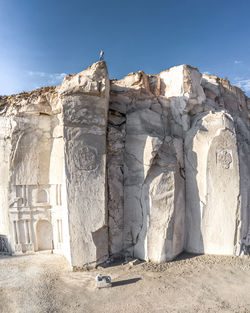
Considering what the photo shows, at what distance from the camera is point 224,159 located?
247 inches

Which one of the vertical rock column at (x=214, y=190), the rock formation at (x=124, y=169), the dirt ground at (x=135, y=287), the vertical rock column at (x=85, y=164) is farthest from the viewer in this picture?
the vertical rock column at (x=214, y=190)

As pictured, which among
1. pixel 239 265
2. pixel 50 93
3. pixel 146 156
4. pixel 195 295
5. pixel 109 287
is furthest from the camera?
pixel 50 93

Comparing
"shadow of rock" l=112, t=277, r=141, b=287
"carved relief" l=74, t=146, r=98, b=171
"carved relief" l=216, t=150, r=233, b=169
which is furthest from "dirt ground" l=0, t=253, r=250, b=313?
"carved relief" l=74, t=146, r=98, b=171

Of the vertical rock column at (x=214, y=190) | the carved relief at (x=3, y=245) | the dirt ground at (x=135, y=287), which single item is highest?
the vertical rock column at (x=214, y=190)

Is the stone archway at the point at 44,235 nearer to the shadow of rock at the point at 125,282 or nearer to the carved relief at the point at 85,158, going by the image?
the carved relief at the point at 85,158

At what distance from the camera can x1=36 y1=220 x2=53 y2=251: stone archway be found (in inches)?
276

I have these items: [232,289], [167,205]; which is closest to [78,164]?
[167,205]

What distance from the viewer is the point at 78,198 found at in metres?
5.70

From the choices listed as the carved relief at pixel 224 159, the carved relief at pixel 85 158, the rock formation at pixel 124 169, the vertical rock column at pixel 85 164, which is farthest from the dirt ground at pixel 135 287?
the carved relief at pixel 85 158

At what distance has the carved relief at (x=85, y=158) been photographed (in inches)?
227

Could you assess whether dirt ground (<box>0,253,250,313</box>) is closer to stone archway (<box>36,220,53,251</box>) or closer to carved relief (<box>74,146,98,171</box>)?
stone archway (<box>36,220,53,251</box>)

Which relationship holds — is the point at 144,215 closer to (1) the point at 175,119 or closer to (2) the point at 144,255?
(2) the point at 144,255

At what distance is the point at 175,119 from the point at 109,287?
460cm

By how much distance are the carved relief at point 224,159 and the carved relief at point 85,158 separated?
3147mm
